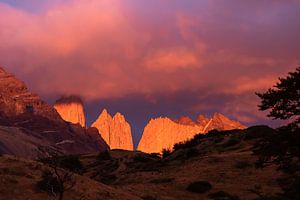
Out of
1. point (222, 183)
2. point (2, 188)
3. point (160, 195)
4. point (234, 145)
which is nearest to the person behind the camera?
point (2, 188)

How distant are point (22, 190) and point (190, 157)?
146ft

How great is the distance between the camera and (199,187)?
1893 inches

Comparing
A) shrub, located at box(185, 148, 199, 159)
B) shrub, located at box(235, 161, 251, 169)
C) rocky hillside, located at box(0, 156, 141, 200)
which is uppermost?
shrub, located at box(185, 148, 199, 159)

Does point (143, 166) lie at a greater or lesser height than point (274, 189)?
greater

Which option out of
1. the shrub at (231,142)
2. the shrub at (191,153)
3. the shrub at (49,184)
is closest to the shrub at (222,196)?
the shrub at (49,184)

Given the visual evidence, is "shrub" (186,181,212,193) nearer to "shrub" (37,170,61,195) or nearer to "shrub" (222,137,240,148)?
Result: "shrub" (37,170,61,195)

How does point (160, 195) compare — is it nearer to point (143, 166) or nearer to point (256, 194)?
point (256, 194)

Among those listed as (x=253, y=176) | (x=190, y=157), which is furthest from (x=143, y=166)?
(x=253, y=176)

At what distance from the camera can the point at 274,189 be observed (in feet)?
154

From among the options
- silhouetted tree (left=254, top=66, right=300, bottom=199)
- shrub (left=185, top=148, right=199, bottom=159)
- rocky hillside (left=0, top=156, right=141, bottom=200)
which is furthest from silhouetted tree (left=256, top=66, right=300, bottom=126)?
shrub (left=185, top=148, right=199, bottom=159)

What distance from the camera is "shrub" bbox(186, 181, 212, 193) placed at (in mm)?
47562

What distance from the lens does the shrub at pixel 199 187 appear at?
156 feet

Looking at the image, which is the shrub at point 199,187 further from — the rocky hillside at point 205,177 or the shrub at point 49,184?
the shrub at point 49,184

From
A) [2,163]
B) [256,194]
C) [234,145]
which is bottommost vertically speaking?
[256,194]
